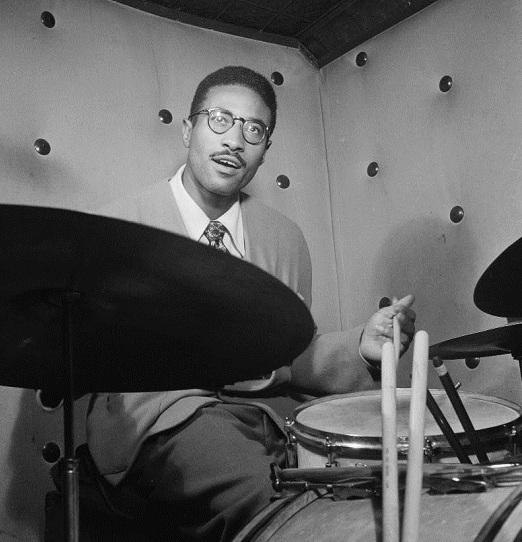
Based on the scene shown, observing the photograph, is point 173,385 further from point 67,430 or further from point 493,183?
point 493,183

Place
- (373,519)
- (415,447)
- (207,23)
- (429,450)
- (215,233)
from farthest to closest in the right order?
(207,23) → (215,233) → (429,450) → (373,519) → (415,447)

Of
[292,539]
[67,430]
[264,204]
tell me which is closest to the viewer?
[292,539]

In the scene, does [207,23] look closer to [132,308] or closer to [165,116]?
[165,116]

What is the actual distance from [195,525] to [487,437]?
0.52 metres

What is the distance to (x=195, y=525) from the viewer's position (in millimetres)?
1292

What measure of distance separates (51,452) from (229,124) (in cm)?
79

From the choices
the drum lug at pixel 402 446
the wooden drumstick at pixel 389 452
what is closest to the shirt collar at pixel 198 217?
the drum lug at pixel 402 446

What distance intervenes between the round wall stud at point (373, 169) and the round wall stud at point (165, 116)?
0.52 metres

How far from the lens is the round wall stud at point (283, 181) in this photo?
199 centimetres

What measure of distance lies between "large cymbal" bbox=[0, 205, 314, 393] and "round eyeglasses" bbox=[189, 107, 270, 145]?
2.45ft

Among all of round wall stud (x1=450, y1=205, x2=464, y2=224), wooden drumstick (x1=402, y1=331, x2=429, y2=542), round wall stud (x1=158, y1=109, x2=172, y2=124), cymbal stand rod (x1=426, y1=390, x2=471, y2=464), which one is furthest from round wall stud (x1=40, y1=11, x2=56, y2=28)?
wooden drumstick (x1=402, y1=331, x2=429, y2=542)

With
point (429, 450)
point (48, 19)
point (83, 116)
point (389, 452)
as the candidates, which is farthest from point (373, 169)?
point (389, 452)

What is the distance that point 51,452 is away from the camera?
1652 millimetres

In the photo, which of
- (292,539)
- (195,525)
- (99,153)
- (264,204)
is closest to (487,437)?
(292,539)
